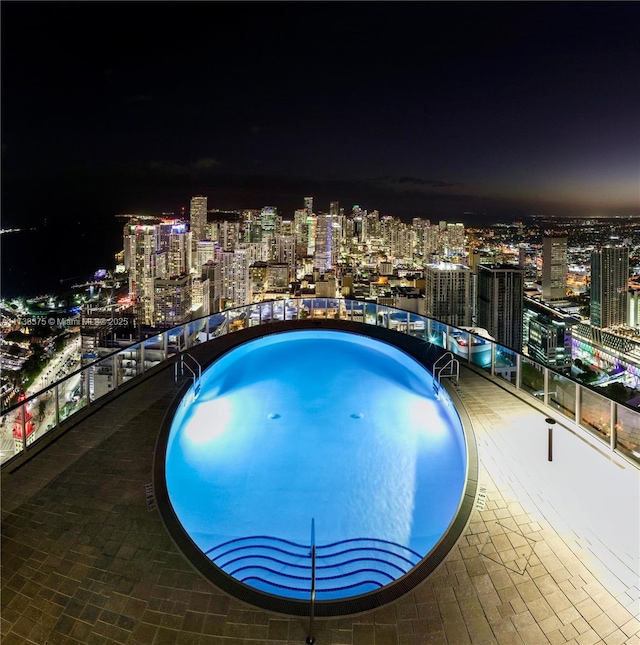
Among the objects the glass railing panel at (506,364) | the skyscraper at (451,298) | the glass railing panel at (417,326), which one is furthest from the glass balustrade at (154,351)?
the skyscraper at (451,298)

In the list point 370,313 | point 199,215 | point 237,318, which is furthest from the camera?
point 199,215

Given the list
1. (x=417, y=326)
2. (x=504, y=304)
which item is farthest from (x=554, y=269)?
(x=417, y=326)

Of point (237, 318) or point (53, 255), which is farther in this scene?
point (53, 255)

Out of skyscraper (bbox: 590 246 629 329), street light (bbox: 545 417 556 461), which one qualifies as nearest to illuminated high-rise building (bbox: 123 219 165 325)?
street light (bbox: 545 417 556 461)

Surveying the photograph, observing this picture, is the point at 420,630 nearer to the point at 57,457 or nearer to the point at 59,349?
the point at 57,457

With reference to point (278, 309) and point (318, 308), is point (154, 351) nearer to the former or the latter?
point (278, 309)

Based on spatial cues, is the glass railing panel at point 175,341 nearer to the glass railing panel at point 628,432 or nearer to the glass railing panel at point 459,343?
the glass railing panel at point 459,343
